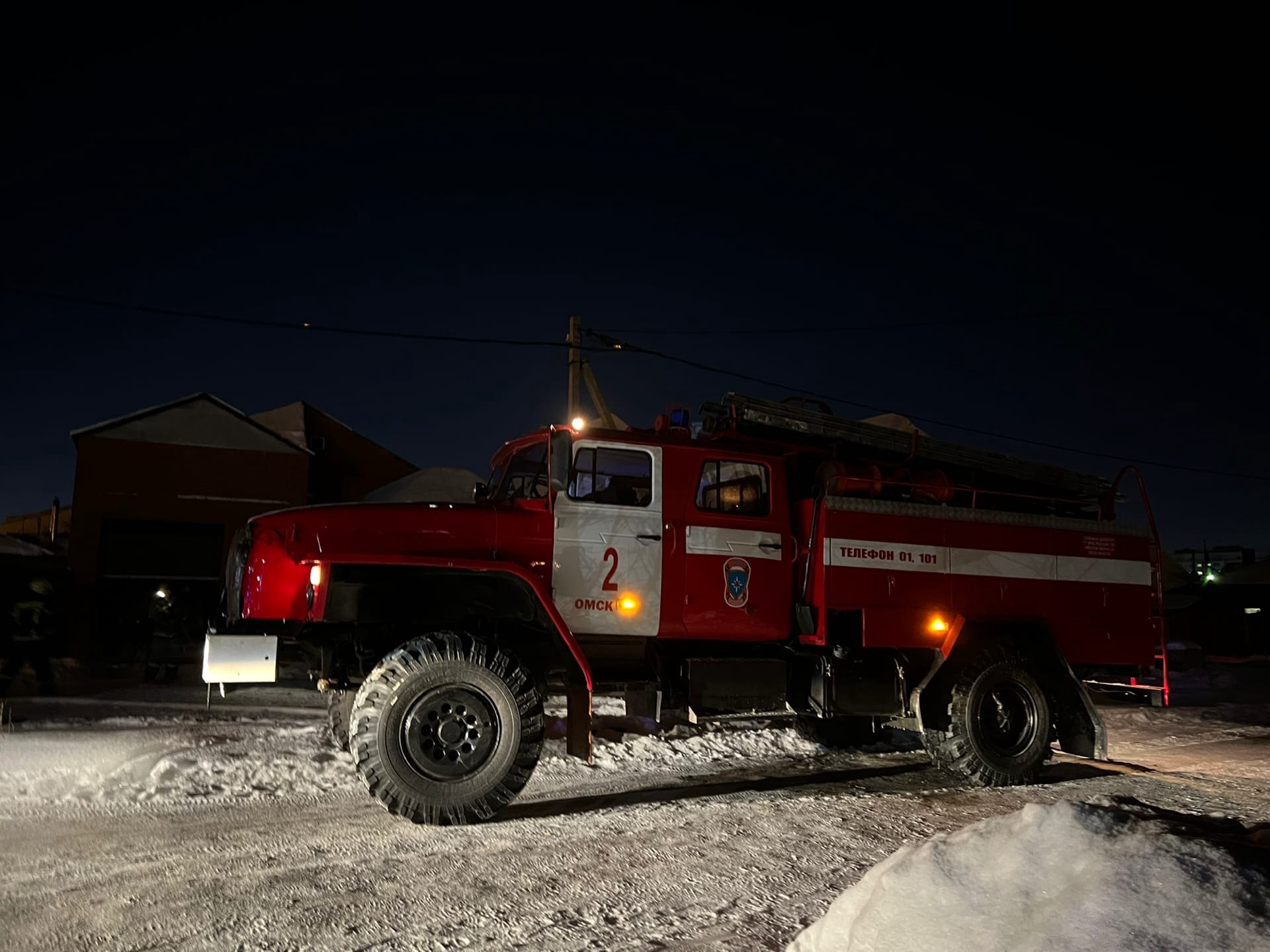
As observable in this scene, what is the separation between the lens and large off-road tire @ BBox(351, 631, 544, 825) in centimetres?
547

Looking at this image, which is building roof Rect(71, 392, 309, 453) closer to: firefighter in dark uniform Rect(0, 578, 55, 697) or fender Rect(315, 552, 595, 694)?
firefighter in dark uniform Rect(0, 578, 55, 697)

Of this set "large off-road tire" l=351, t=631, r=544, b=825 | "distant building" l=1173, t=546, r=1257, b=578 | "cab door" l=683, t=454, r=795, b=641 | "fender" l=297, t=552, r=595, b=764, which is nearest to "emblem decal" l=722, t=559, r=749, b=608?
"cab door" l=683, t=454, r=795, b=641

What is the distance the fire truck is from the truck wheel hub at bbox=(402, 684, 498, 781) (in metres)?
0.01

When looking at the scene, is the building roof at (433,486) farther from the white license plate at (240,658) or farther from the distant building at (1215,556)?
the distant building at (1215,556)

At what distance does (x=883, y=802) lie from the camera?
6500mm

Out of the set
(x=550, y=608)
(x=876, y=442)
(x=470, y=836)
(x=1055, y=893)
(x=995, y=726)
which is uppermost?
(x=876, y=442)

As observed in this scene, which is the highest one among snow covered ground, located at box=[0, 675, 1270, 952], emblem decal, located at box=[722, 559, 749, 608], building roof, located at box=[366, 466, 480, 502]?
building roof, located at box=[366, 466, 480, 502]

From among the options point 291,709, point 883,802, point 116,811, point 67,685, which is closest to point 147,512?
point 67,685

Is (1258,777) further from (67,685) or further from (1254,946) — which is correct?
(67,685)

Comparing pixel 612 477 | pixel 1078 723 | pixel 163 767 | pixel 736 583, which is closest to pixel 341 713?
pixel 163 767

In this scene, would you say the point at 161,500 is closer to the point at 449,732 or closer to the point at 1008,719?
the point at 449,732

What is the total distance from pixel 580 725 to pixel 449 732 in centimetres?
93

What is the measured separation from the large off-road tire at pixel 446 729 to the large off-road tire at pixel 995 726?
3537mm

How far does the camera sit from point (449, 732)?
18.5 ft
